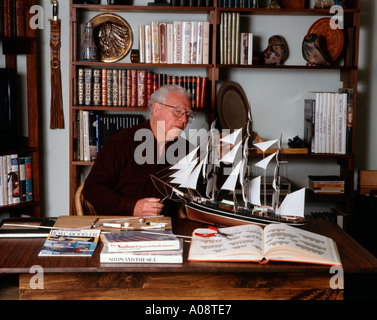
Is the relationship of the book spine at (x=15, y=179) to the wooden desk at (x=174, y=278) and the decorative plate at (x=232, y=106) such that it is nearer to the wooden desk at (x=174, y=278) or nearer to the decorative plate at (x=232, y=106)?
the decorative plate at (x=232, y=106)

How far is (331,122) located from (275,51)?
2.02ft

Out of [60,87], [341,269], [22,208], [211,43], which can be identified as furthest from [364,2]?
[22,208]

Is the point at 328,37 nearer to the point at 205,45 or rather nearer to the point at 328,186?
the point at 205,45

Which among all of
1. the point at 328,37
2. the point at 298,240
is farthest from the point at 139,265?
the point at 328,37

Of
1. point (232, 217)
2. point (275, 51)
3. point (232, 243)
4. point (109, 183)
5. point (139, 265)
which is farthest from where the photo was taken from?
point (275, 51)

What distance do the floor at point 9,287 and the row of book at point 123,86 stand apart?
1.25m

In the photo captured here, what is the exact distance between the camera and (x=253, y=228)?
1.78 meters

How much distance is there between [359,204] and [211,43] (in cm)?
150

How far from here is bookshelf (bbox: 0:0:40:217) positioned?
3.21 meters

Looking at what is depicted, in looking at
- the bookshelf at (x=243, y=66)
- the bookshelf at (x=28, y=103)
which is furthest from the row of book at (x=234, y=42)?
the bookshelf at (x=28, y=103)

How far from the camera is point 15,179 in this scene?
3.23m

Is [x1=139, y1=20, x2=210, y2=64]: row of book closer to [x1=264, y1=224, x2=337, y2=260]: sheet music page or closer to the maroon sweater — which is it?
the maroon sweater

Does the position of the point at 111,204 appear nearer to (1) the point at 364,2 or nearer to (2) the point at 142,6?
(2) the point at 142,6

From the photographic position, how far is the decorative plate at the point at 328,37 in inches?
132
